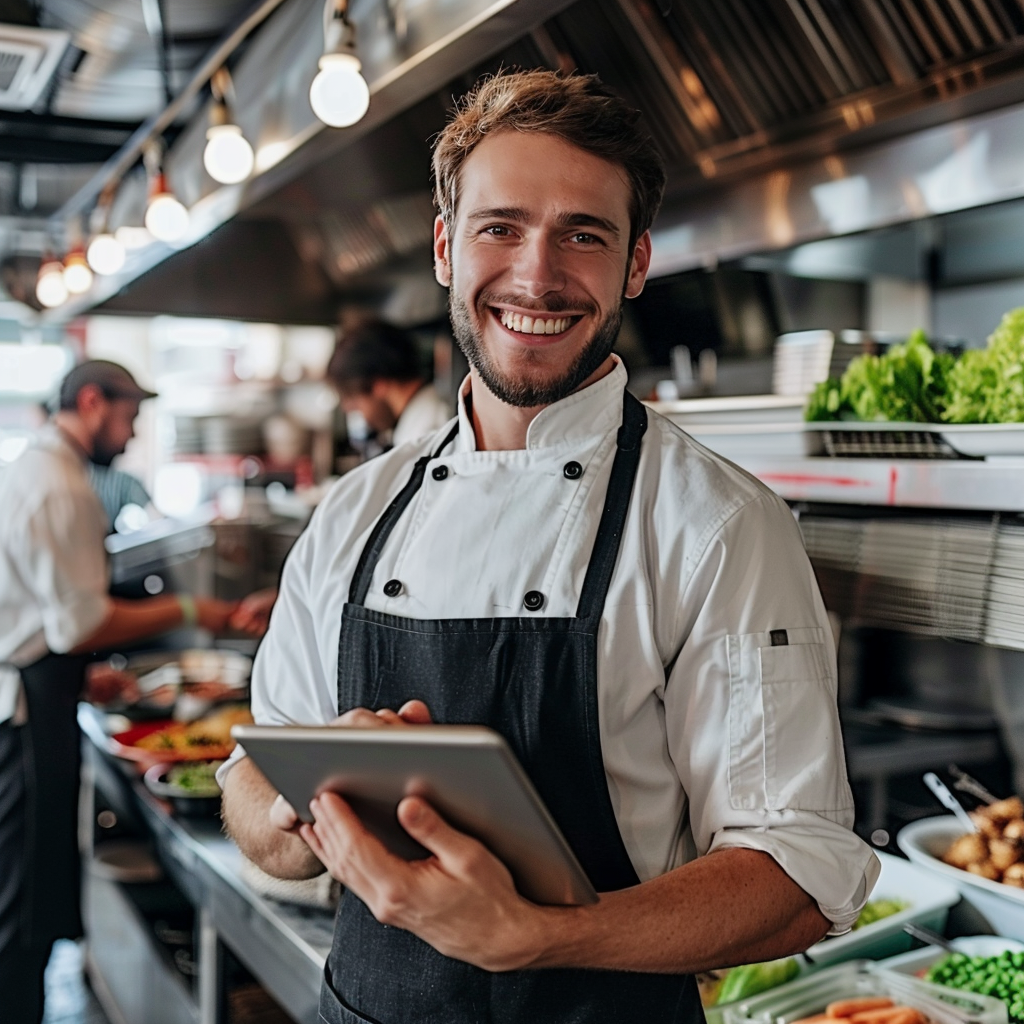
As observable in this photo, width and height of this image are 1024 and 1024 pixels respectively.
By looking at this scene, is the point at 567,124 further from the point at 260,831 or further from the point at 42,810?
the point at 42,810

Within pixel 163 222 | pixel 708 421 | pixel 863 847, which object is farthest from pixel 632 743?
pixel 163 222

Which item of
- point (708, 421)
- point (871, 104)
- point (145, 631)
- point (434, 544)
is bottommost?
point (145, 631)

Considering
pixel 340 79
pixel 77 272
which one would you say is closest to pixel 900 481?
pixel 340 79

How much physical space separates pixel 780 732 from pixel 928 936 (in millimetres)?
882

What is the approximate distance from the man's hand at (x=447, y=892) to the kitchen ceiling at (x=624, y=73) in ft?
4.26

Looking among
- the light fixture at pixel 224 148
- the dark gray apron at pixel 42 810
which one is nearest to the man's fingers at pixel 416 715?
the light fixture at pixel 224 148

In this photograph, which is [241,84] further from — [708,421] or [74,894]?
[74,894]

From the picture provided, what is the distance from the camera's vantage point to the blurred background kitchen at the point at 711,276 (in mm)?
1803

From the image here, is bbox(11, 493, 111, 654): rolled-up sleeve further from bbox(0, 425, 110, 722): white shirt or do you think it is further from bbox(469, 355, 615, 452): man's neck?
bbox(469, 355, 615, 452): man's neck

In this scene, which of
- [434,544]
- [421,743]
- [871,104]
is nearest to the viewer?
[421,743]

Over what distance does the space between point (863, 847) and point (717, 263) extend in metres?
2.11

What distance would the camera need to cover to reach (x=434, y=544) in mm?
1477

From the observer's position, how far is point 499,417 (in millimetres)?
1524

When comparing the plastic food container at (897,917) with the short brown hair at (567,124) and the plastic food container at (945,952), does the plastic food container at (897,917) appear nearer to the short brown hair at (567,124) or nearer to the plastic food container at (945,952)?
the plastic food container at (945,952)
